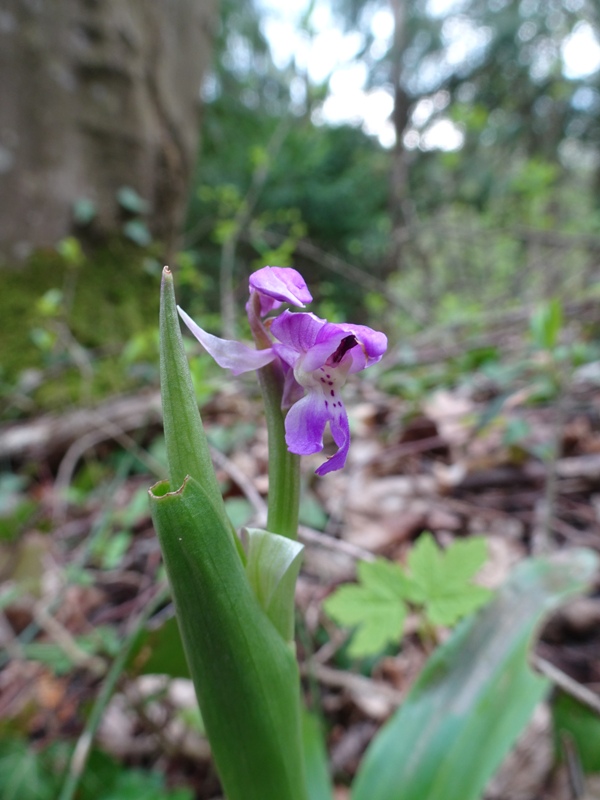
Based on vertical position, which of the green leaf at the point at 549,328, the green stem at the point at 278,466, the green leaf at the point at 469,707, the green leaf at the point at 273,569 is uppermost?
the green leaf at the point at 549,328

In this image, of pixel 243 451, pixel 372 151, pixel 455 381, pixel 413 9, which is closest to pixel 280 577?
pixel 243 451

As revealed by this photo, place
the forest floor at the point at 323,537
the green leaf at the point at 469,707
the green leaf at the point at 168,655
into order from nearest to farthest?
the green leaf at the point at 469,707 → the green leaf at the point at 168,655 → the forest floor at the point at 323,537

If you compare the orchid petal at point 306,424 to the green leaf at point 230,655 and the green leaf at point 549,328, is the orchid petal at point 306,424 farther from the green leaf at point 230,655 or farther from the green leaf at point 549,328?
the green leaf at point 549,328

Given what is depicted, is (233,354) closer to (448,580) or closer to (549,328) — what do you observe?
(448,580)

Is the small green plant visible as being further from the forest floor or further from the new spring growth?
the new spring growth

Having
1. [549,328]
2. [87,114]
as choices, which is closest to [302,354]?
[549,328]

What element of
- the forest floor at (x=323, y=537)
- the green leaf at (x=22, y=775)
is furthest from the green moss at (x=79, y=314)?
the green leaf at (x=22, y=775)

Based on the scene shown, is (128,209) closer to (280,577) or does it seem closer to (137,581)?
(137,581)
